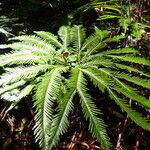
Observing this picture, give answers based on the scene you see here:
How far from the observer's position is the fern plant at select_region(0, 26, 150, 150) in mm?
1781

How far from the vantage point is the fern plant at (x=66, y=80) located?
1.78 metres

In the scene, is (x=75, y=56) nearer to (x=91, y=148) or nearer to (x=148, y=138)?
(x=91, y=148)

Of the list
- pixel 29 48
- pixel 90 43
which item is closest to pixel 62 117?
pixel 29 48

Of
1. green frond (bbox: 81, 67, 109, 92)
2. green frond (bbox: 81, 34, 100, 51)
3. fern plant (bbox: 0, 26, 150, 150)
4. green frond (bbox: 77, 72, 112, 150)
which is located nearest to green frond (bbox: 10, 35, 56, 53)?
fern plant (bbox: 0, 26, 150, 150)

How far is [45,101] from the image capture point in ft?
6.24

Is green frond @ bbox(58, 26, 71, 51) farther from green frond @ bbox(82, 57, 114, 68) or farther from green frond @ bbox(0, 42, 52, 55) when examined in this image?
green frond @ bbox(82, 57, 114, 68)

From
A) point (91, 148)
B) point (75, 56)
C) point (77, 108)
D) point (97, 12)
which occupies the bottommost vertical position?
point (91, 148)

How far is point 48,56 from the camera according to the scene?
2.28 metres

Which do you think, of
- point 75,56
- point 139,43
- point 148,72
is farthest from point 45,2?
point 148,72

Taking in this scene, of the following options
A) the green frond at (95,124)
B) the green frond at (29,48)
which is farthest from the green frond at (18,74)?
the green frond at (95,124)

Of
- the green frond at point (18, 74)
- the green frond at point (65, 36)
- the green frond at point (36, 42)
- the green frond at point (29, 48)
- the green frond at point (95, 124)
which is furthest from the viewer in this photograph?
the green frond at point (65, 36)

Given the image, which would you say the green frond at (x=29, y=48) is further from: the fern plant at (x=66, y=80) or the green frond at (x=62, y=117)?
the green frond at (x=62, y=117)

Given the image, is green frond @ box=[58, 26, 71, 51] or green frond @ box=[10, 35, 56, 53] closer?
green frond @ box=[10, 35, 56, 53]

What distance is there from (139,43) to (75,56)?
1.12 metres
